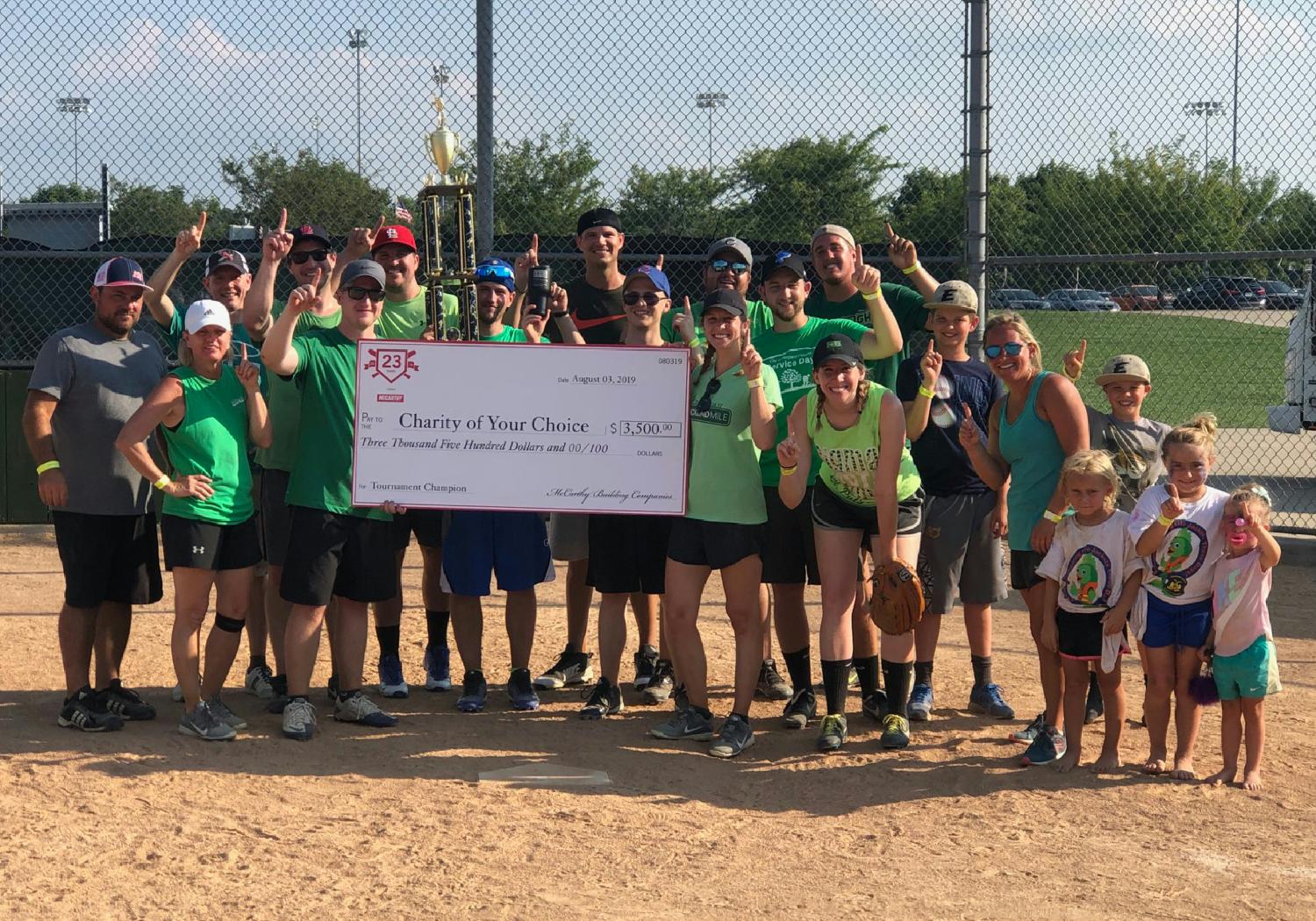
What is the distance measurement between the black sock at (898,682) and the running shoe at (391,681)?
2275mm

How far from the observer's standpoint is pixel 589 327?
6934mm

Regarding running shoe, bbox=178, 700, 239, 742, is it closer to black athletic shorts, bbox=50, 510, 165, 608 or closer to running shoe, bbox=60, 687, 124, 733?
running shoe, bbox=60, 687, 124, 733

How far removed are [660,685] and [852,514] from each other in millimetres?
1460

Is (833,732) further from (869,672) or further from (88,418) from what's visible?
(88,418)

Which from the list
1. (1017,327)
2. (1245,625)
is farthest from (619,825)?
(1017,327)

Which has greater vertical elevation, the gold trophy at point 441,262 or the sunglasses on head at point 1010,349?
the gold trophy at point 441,262

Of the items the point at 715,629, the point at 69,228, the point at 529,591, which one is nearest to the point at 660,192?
the point at 715,629

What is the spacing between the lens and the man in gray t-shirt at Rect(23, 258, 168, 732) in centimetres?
614

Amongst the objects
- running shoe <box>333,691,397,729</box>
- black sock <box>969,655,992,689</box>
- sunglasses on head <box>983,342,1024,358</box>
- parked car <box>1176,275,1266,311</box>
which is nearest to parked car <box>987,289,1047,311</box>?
parked car <box>1176,275,1266,311</box>

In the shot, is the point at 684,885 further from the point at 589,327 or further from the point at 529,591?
the point at 589,327

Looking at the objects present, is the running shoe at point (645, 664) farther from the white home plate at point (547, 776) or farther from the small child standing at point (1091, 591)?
the small child standing at point (1091, 591)

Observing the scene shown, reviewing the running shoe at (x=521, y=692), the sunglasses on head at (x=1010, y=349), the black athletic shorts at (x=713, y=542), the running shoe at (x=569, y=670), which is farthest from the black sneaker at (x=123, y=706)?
the sunglasses on head at (x=1010, y=349)

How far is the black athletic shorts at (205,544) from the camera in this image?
5.90m

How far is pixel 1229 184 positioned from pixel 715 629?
7902 mm
